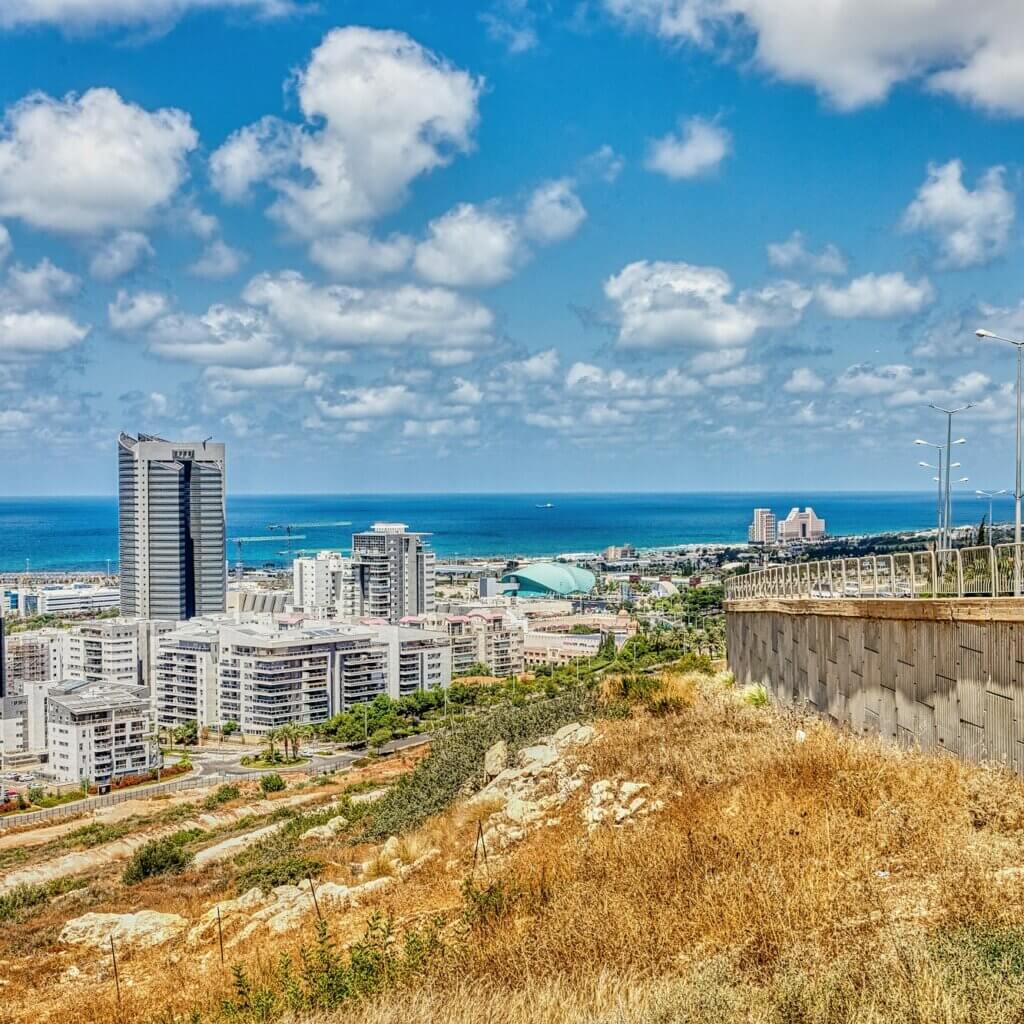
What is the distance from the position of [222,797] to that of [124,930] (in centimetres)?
2341

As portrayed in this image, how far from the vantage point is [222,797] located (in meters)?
33.1

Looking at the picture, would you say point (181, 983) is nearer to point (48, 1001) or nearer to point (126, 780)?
point (48, 1001)

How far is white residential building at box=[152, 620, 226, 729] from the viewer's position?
7406 centimetres

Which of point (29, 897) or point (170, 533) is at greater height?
point (170, 533)

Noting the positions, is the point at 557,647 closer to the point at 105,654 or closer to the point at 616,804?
the point at 105,654

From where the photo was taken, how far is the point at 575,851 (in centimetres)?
813

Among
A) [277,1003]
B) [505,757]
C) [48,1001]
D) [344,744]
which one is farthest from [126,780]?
[277,1003]

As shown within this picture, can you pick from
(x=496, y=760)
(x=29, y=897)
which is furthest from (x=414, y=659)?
(x=496, y=760)

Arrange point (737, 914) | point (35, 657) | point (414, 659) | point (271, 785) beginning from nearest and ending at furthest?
point (737, 914) < point (271, 785) < point (414, 659) < point (35, 657)

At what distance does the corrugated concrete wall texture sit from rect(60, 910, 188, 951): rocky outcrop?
24.6 feet

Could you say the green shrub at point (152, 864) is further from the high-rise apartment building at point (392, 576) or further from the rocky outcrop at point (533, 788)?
the high-rise apartment building at point (392, 576)

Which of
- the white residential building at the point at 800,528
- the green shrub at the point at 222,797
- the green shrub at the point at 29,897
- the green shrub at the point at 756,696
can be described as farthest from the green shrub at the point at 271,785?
the white residential building at the point at 800,528

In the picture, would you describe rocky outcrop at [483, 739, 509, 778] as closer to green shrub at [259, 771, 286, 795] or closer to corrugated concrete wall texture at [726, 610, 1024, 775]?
corrugated concrete wall texture at [726, 610, 1024, 775]

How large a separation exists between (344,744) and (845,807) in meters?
50.3
